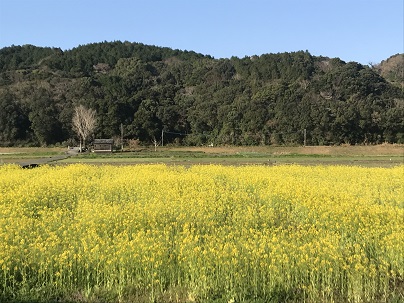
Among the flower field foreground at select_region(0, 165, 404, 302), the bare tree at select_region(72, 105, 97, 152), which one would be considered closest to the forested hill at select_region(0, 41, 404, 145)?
the bare tree at select_region(72, 105, 97, 152)

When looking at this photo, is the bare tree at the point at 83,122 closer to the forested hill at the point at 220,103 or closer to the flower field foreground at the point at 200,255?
the forested hill at the point at 220,103

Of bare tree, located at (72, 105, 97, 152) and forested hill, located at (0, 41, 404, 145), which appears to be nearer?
bare tree, located at (72, 105, 97, 152)

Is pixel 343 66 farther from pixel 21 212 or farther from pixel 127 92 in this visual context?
pixel 21 212

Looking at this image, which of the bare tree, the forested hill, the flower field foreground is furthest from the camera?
the forested hill

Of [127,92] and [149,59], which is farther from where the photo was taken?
[149,59]

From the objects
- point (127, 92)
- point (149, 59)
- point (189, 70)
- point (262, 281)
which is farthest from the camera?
point (149, 59)

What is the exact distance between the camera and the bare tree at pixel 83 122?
63.0 m

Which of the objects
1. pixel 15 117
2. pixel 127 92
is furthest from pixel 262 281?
pixel 127 92

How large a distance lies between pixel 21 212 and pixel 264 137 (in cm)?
5864

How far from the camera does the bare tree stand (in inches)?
2479

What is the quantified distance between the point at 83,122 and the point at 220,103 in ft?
84.8

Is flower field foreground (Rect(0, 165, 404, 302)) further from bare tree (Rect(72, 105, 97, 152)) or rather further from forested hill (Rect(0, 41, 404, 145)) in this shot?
forested hill (Rect(0, 41, 404, 145))

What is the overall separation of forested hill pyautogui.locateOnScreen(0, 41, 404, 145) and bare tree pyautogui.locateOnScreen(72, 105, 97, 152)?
274 centimetres

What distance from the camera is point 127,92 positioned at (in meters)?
83.3
